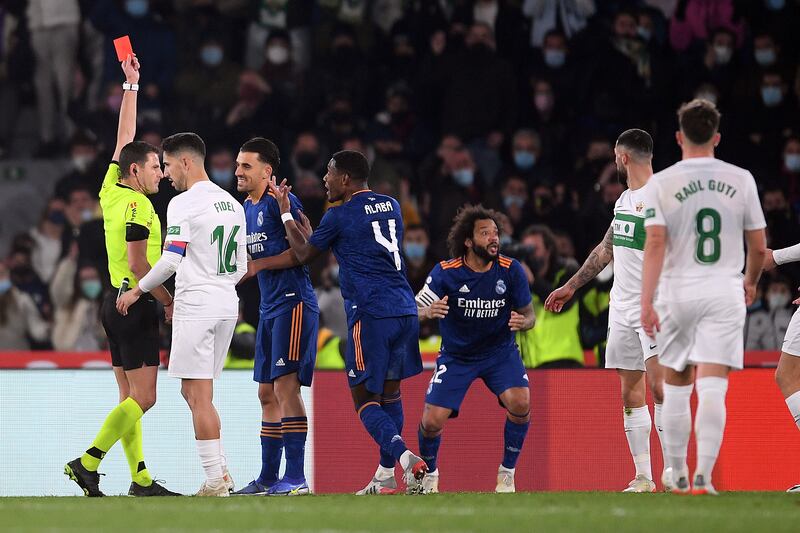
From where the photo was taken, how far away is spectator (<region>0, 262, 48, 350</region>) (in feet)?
46.3

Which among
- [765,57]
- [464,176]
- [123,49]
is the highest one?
[765,57]

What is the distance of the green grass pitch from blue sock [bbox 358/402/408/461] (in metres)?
0.34

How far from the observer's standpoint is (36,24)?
15883 mm

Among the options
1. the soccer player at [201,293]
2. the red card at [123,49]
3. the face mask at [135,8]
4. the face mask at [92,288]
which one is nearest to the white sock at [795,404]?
the soccer player at [201,293]

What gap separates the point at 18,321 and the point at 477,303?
6971mm

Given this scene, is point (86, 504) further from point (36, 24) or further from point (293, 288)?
point (36, 24)

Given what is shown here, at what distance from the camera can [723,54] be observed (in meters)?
15.2

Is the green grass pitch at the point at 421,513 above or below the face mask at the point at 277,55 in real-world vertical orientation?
below

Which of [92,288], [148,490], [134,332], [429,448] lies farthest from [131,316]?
[92,288]

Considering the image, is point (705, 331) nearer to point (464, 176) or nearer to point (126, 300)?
point (126, 300)

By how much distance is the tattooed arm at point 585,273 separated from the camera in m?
8.89

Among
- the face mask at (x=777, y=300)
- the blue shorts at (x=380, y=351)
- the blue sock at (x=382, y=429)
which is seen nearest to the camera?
the blue sock at (x=382, y=429)

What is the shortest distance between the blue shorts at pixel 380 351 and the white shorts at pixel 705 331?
80.1 inches

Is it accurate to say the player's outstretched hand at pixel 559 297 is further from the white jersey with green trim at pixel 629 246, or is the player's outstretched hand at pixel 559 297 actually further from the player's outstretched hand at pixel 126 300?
the player's outstretched hand at pixel 126 300
